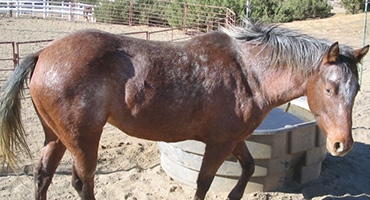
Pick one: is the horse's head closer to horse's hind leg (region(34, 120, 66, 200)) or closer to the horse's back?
the horse's back

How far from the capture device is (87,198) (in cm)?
340

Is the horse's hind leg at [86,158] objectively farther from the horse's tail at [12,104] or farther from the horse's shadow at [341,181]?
the horse's shadow at [341,181]

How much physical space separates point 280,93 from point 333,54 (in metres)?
0.55

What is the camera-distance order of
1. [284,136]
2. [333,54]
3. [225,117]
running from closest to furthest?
[333,54] < [225,117] < [284,136]

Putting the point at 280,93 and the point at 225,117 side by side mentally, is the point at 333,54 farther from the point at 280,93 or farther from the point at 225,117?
the point at 225,117

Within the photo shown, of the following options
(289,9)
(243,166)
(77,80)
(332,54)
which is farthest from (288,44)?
(289,9)

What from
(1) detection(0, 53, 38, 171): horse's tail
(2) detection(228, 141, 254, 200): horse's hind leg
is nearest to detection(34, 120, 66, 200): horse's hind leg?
(1) detection(0, 53, 38, 171): horse's tail

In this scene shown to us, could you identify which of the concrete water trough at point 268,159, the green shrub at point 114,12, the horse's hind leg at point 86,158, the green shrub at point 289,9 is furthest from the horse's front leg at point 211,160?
the green shrub at point 114,12

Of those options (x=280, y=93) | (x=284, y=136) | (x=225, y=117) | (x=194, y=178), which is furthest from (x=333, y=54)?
(x=194, y=178)

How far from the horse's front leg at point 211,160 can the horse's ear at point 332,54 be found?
0.99 m

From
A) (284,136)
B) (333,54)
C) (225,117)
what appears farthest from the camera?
(284,136)

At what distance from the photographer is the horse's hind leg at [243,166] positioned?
4008 millimetres

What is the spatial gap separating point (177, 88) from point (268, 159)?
158 centimetres

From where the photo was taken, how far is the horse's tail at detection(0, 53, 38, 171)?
320 cm
